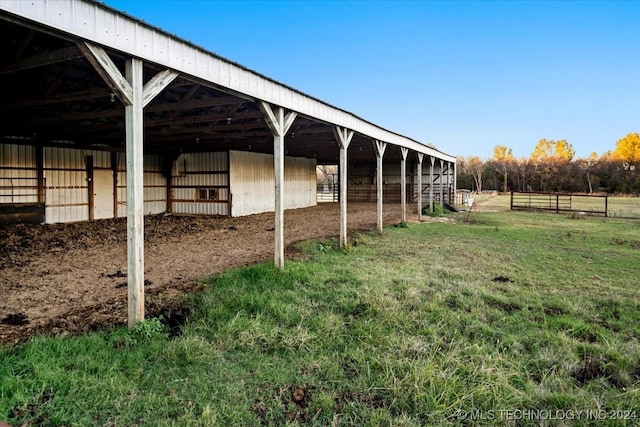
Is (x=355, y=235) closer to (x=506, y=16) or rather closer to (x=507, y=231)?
(x=507, y=231)

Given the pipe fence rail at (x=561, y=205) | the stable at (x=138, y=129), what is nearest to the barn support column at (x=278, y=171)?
the stable at (x=138, y=129)

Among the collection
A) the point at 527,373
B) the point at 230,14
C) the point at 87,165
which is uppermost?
the point at 230,14

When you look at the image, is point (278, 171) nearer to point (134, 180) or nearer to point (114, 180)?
point (134, 180)

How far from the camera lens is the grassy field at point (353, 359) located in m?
2.31

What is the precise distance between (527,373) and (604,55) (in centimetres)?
3533

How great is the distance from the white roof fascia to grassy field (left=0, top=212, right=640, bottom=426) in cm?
269

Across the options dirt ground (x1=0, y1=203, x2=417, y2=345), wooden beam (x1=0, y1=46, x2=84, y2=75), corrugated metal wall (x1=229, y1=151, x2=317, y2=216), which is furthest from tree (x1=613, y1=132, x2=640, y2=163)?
wooden beam (x1=0, y1=46, x2=84, y2=75)

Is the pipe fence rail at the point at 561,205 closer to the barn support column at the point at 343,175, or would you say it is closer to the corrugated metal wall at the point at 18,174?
the barn support column at the point at 343,175


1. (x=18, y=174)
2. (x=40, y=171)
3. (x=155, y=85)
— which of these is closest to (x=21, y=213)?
(x=18, y=174)

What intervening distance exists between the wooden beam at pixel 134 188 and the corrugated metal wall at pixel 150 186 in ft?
41.2

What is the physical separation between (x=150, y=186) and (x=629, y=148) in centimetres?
5737

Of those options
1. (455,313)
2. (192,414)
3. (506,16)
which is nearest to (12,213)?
(192,414)

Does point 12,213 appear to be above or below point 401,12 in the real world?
below

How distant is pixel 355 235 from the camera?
9.75 metres
